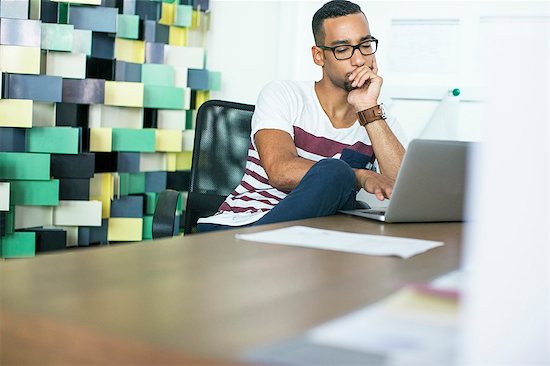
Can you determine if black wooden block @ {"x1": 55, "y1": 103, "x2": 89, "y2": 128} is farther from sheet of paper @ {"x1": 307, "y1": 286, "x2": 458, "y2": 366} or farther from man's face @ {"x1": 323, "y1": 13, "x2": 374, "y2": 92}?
sheet of paper @ {"x1": 307, "y1": 286, "x2": 458, "y2": 366}

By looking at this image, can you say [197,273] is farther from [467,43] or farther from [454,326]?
[467,43]

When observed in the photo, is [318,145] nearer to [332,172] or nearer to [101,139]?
[332,172]

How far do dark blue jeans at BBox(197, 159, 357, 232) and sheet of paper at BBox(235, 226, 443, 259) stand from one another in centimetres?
36

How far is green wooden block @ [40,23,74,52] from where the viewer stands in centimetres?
347

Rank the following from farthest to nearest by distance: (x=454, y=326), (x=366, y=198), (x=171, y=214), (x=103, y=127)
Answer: (x=103, y=127) → (x=366, y=198) → (x=171, y=214) → (x=454, y=326)

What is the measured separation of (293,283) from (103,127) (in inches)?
121

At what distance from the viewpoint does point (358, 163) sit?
2.29m

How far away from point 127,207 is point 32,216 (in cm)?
48

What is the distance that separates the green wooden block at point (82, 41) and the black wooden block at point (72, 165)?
1.51ft

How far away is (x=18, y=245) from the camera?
3438mm

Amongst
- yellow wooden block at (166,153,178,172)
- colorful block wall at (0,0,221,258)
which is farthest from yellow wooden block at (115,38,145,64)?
yellow wooden block at (166,153,178,172)

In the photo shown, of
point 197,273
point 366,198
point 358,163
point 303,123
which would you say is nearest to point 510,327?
point 197,273

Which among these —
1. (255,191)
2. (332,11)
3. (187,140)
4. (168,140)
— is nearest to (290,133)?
(255,191)

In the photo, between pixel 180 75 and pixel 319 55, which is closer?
pixel 319 55
